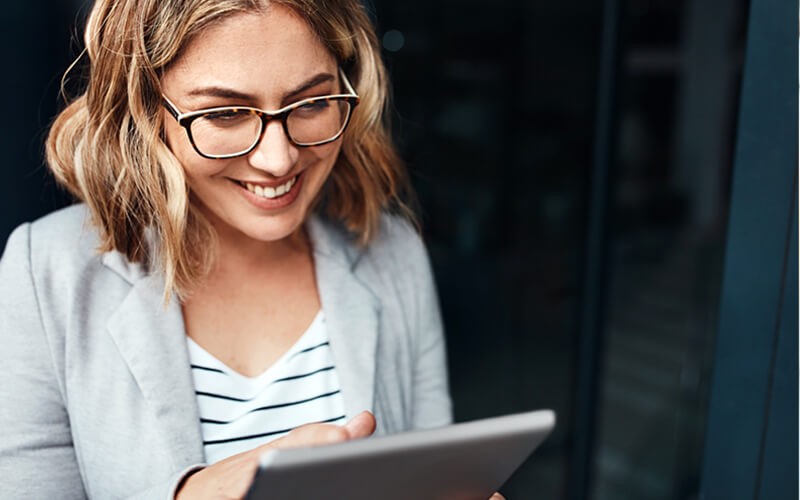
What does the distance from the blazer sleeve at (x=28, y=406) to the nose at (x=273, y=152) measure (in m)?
0.45

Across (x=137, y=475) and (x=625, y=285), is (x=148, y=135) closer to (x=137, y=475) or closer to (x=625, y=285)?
(x=137, y=475)

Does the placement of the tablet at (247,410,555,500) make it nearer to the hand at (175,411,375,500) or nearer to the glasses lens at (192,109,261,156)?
the hand at (175,411,375,500)

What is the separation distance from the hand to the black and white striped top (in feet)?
0.73

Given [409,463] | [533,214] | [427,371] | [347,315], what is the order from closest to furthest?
[409,463]
[347,315]
[427,371]
[533,214]

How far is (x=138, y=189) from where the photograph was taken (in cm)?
124

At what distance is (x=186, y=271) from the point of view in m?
1.29

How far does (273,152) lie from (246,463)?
499 millimetres

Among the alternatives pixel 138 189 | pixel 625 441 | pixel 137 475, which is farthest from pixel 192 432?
pixel 625 441

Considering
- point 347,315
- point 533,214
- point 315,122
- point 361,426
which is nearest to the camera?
point 361,426

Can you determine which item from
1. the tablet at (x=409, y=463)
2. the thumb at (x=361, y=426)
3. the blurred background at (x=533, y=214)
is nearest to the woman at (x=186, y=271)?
the thumb at (x=361, y=426)

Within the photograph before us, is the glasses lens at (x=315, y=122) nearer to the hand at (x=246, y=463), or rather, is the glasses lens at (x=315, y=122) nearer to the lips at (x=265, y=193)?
the lips at (x=265, y=193)

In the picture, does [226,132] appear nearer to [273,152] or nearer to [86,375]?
[273,152]

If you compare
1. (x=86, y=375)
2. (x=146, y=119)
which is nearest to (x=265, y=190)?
(x=146, y=119)

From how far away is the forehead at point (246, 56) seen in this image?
3.64 feet
